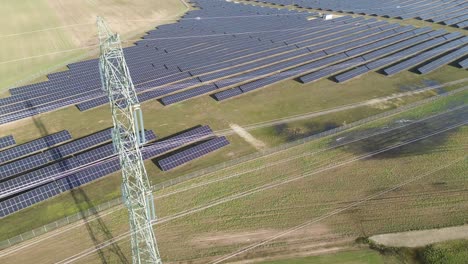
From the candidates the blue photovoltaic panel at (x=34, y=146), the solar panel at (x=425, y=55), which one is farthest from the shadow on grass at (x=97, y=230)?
the solar panel at (x=425, y=55)

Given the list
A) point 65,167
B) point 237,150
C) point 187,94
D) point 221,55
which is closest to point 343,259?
point 237,150

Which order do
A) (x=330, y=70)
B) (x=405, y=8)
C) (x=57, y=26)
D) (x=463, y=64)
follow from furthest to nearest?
1. (x=405, y=8)
2. (x=57, y=26)
3. (x=463, y=64)
4. (x=330, y=70)

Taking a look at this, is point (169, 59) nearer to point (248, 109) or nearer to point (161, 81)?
point (161, 81)

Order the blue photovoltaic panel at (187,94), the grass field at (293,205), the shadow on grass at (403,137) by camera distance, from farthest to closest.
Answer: the blue photovoltaic panel at (187,94) → the shadow on grass at (403,137) → the grass field at (293,205)

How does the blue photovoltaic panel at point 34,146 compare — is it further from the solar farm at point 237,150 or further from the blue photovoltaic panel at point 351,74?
the blue photovoltaic panel at point 351,74

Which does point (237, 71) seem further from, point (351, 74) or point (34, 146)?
point (34, 146)

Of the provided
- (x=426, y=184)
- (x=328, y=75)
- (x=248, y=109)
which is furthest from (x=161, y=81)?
(x=426, y=184)
